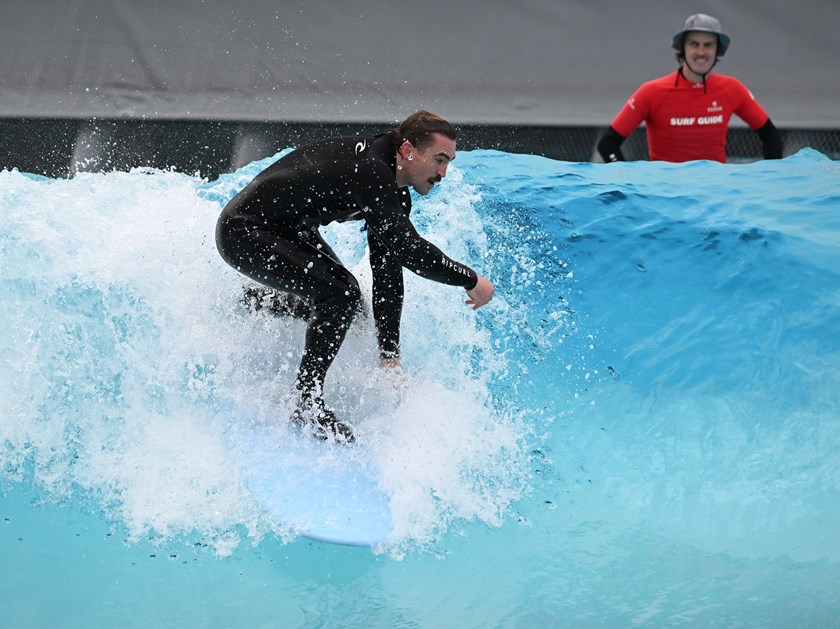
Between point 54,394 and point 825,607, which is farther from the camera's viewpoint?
point 54,394

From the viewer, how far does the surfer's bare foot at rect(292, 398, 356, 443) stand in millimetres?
3201

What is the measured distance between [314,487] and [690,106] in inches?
123

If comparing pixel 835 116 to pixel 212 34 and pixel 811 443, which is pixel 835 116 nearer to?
pixel 811 443

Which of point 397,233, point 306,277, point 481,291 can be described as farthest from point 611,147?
point 306,277

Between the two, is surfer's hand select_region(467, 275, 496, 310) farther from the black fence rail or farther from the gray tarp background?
the gray tarp background

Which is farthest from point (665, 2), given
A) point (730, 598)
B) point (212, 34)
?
point (730, 598)

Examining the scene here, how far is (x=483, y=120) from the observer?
6.50 m

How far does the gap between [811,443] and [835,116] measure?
143 inches

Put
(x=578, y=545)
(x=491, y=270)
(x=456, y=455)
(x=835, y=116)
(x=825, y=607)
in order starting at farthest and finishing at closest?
(x=835, y=116) < (x=491, y=270) < (x=456, y=455) < (x=578, y=545) < (x=825, y=607)

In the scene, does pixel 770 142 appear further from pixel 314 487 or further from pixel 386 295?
pixel 314 487

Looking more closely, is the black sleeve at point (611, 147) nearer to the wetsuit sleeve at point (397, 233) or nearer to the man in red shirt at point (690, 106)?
the man in red shirt at point (690, 106)

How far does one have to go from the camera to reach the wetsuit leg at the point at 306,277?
3035 millimetres

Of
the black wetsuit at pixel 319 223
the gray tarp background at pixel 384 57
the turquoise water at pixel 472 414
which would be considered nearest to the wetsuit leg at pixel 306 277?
the black wetsuit at pixel 319 223

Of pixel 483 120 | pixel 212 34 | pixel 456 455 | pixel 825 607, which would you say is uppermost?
pixel 212 34
